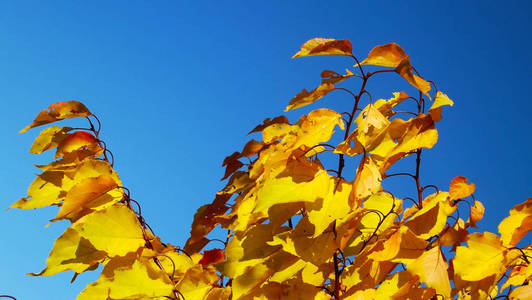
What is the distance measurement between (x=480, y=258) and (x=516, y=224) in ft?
0.39

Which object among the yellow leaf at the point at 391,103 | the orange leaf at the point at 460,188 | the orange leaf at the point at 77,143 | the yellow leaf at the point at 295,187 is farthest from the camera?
the orange leaf at the point at 77,143

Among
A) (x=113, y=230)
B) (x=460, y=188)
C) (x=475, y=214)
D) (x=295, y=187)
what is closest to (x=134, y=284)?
(x=113, y=230)

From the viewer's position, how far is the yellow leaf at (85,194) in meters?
1.03

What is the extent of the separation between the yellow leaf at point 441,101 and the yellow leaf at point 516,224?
8.8 inches

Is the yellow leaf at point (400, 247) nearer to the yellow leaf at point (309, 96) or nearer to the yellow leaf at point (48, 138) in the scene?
the yellow leaf at point (309, 96)

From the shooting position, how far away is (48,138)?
1317mm

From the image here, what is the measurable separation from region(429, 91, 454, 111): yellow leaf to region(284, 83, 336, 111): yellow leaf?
0.63 ft

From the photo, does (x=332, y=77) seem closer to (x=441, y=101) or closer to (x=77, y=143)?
(x=441, y=101)

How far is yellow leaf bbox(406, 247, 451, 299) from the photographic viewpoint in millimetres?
850

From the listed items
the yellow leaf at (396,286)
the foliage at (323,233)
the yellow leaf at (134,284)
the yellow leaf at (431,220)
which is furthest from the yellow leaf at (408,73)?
the yellow leaf at (134,284)

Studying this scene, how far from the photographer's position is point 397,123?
948 millimetres

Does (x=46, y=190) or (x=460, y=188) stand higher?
(x=46, y=190)

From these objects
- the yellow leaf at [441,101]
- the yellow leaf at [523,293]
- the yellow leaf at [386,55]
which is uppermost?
the yellow leaf at [386,55]

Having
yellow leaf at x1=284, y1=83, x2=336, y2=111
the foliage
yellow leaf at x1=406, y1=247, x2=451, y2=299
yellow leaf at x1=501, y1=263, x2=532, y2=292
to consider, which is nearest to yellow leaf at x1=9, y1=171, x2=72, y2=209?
the foliage
